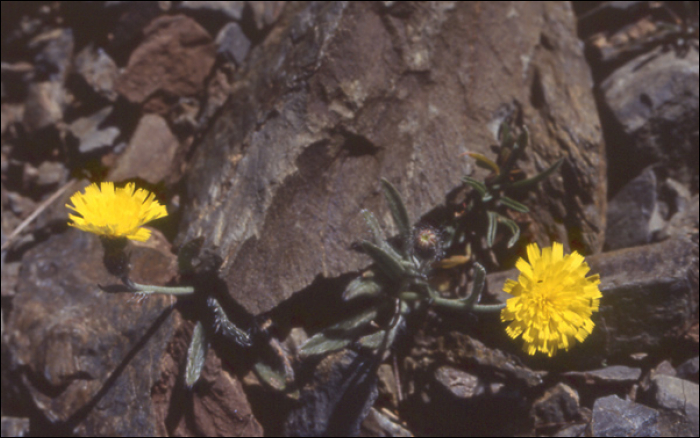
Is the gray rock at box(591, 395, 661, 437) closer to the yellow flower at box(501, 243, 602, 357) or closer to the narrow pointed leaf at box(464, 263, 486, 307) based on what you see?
the yellow flower at box(501, 243, 602, 357)

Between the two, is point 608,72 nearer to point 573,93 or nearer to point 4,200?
point 573,93

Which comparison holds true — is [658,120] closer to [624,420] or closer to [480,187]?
[480,187]

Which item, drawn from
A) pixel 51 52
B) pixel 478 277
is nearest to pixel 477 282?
pixel 478 277

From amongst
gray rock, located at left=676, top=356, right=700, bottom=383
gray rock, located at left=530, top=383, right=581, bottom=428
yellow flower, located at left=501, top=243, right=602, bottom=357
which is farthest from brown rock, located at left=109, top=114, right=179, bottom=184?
gray rock, located at left=676, top=356, right=700, bottom=383

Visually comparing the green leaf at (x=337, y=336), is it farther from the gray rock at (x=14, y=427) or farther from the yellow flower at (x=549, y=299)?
the gray rock at (x=14, y=427)

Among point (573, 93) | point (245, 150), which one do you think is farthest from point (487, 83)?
point (245, 150)
